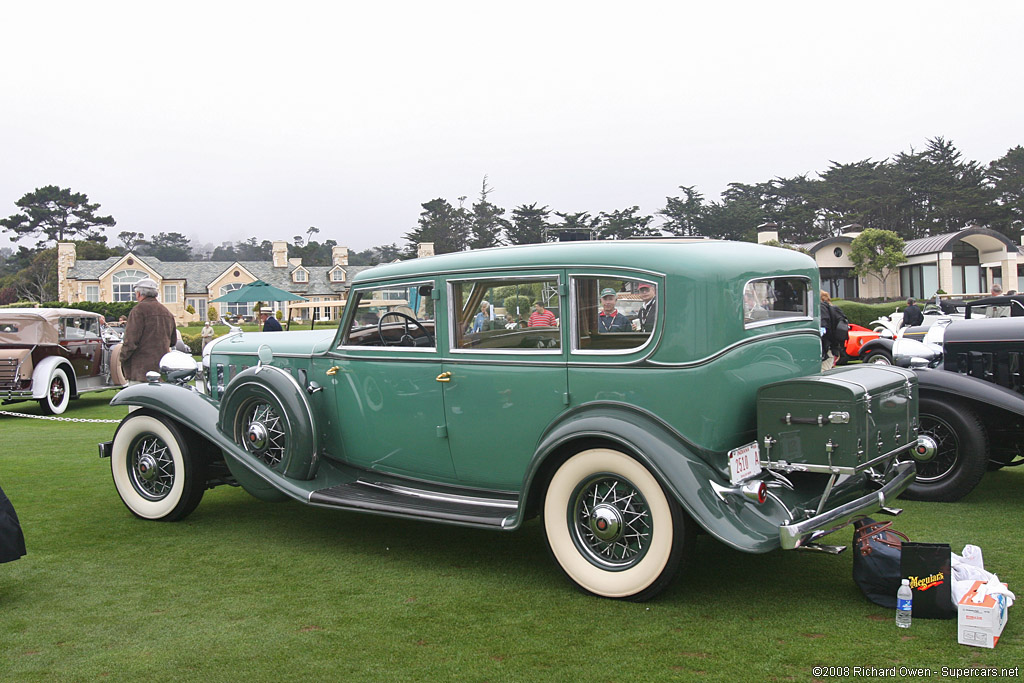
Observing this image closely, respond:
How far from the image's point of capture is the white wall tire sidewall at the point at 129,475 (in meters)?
5.79

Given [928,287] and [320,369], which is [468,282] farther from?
[928,287]

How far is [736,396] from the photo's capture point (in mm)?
4070

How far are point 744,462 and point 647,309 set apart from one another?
2.96ft

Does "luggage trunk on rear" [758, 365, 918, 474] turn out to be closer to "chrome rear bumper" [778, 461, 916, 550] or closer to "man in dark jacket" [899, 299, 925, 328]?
"chrome rear bumper" [778, 461, 916, 550]

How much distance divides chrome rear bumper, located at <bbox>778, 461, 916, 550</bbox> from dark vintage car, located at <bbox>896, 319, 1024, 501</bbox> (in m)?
1.57

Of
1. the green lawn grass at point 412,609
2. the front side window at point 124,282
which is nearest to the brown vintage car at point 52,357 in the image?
the green lawn grass at point 412,609

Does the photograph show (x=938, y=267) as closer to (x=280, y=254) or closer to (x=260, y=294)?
(x=260, y=294)

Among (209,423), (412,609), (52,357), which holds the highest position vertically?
(52,357)

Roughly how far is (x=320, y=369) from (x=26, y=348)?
9726mm

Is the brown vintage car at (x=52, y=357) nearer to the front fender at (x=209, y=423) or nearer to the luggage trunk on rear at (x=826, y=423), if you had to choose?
the front fender at (x=209, y=423)

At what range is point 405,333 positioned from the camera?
16.8 feet

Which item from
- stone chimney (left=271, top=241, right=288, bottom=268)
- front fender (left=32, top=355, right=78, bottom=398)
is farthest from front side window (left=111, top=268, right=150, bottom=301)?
front fender (left=32, top=355, right=78, bottom=398)

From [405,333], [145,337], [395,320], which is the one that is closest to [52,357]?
[145,337]

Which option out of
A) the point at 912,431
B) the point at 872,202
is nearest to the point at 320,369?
the point at 912,431
